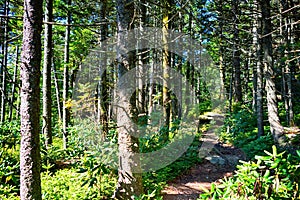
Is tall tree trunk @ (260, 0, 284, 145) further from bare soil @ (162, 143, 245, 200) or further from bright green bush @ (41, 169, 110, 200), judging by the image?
bright green bush @ (41, 169, 110, 200)

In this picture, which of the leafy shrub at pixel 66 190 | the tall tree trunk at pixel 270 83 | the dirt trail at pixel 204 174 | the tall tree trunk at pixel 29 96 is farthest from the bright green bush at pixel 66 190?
the tall tree trunk at pixel 270 83

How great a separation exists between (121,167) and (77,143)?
3.59 m

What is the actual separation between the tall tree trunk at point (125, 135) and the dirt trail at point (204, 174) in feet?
4.22

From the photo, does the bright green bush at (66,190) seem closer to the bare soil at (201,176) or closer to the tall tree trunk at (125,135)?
the tall tree trunk at (125,135)

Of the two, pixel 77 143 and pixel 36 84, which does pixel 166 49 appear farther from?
pixel 36 84

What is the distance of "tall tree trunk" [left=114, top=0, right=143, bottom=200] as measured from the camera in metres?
4.08

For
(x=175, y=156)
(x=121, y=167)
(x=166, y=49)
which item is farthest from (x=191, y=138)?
(x=121, y=167)

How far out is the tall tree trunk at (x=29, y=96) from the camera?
2.48 m

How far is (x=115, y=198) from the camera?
4172 mm

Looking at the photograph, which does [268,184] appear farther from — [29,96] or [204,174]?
[204,174]

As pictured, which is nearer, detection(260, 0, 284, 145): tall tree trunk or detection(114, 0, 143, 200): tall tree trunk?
detection(114, 0, 143, 200): tall tree trunk

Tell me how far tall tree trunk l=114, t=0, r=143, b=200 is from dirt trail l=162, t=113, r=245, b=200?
4.22 feet

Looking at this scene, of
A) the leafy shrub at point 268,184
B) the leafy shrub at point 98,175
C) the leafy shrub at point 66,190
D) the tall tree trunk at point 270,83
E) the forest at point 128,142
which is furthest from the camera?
the tall tree trunk at point 270,83

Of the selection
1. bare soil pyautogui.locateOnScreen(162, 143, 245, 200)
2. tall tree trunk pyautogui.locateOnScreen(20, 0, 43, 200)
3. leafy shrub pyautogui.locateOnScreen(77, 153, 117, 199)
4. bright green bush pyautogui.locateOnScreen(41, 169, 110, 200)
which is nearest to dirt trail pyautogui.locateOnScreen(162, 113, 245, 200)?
bare soil pyautogui.locateOnScreen(162, 143, 245, 200)
